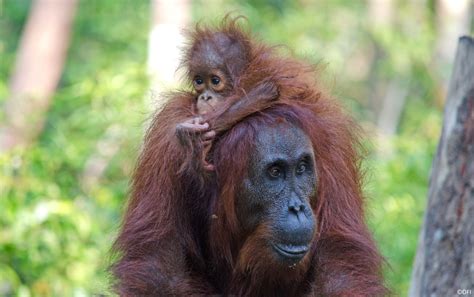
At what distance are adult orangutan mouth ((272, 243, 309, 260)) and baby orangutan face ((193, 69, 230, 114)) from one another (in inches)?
32.6

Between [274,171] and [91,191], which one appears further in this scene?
[91,191]

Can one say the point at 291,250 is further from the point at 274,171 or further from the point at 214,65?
the point at 214,65

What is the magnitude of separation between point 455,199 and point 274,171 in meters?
0.87

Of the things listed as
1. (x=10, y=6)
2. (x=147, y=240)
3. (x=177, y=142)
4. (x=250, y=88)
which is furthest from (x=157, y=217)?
(x=10, y=6)

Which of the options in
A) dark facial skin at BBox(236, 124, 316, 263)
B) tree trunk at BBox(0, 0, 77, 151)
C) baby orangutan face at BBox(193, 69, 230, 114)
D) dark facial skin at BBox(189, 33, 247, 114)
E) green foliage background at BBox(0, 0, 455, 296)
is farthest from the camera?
tree trunk at BBox(0, 0, 77, 151)

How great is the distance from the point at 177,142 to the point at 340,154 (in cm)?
83

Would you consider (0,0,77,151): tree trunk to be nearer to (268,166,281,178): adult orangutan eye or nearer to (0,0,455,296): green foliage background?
(0,0,455,296): green foliage background

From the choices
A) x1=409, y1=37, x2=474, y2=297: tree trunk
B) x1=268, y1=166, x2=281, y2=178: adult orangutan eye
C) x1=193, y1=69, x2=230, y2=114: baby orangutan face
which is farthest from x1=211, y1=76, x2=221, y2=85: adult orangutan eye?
x1=409, y1=37, x2=474, y2=297: tree trunk

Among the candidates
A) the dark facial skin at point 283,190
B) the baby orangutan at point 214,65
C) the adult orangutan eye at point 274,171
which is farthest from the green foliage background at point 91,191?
the adult orangutan eye at point 274,171

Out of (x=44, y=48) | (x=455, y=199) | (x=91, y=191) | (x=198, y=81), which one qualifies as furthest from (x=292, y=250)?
(x=44, y=48)

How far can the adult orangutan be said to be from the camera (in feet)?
13.6

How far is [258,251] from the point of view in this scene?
13.8ft

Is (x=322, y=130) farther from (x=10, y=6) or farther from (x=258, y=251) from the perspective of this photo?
(x=10, y=6)

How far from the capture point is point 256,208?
4.18 metres
